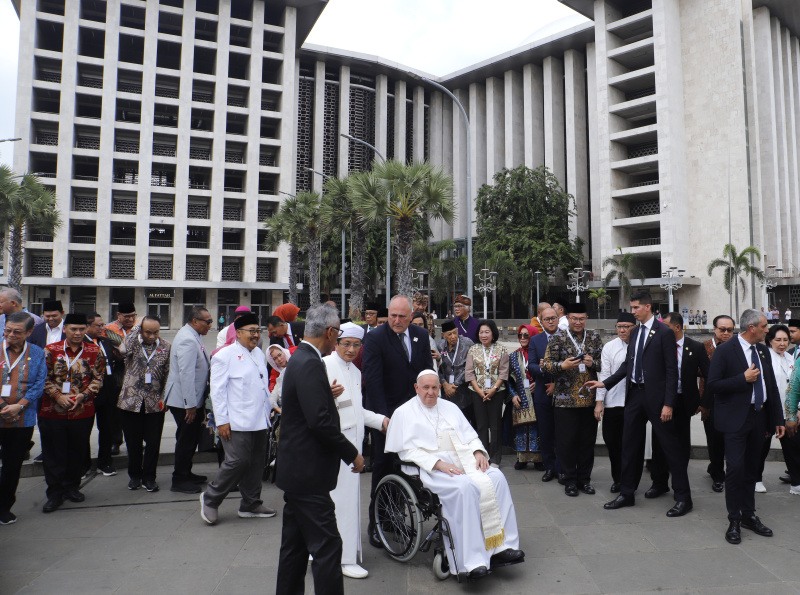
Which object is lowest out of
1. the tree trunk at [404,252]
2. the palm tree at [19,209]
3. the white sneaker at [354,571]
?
the white sneaker at [354,571]

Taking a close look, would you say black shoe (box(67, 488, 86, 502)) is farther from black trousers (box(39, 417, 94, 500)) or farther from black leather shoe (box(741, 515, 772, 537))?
black leather shoe (box(741, 515, 772, 537))

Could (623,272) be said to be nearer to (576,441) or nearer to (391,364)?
(576,441)

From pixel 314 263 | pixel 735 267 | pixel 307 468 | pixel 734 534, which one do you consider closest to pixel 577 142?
pixel 735 267

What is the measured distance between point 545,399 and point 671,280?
38.3 m

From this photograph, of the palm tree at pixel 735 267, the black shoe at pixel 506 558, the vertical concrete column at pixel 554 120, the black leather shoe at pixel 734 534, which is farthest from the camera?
the vertical concrete column at pixel 554 120

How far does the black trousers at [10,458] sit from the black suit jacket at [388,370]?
11.1ft

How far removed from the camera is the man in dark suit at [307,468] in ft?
10.4

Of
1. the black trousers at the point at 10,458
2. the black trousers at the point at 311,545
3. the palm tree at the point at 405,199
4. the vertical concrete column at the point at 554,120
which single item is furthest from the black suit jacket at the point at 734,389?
the vertical concrete column at the point at 554,120

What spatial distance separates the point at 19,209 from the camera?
2656 centimetres

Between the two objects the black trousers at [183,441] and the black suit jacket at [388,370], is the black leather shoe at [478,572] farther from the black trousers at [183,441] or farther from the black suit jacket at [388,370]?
the black trousers at [183,441]

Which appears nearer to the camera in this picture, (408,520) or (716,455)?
(408,520)

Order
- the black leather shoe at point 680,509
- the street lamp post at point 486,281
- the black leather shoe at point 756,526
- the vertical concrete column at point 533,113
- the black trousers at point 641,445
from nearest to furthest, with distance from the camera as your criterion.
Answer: the black leather shoe at point 756,526
the black leather shoe at point 680,509
the black trousers at point 641,445
the street lamp post at point 486,281
the vertical concrete column at point 533,113

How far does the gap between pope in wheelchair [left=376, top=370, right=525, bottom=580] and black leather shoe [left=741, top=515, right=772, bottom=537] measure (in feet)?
7.87

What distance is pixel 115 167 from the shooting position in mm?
47094
